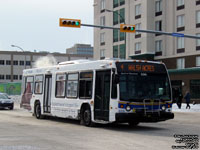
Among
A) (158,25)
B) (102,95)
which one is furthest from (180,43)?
(102,95)

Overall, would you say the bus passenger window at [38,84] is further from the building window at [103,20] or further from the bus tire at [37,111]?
the building window at [103,20]

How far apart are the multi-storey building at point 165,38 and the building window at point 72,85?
94.2 feet

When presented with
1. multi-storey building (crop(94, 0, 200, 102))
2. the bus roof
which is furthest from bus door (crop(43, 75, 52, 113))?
multi-storey building (crop(94, 0, 200, 102))

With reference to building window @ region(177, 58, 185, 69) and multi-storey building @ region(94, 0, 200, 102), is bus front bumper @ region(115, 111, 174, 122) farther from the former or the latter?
building window @ region(177, 58, 185, 69)

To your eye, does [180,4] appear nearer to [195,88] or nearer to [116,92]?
[195,88]

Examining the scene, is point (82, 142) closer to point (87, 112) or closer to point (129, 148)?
point (129, 148)

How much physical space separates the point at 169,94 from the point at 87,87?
11.4 ft

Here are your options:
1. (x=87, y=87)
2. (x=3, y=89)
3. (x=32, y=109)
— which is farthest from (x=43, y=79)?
(x=3, y=89)

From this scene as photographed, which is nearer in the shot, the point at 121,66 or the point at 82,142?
the point at 82,142

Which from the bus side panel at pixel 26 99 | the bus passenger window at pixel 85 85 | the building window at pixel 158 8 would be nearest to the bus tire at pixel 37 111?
the bus side panel at pixel 26 99

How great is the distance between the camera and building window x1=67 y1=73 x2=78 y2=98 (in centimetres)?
1866

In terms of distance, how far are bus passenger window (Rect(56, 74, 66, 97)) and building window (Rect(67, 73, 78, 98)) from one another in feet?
1.77

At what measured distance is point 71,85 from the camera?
1909 cm

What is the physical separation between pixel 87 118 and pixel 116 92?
2.42m
